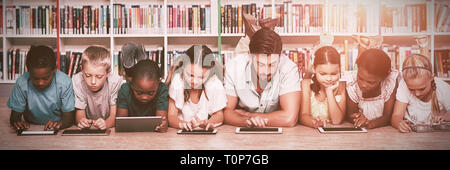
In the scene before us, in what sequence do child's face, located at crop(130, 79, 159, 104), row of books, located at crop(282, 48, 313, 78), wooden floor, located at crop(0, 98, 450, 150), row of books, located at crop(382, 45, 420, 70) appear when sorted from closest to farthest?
wooden floor, located at crop(0, 98, 450, 150) → child's face, located at crop(130, 79, 159, 104) → row of books, located at crop(382, 45, 420, 70) → row of books, located at crop(282, 48, 313, 78)

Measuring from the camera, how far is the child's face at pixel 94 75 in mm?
1712

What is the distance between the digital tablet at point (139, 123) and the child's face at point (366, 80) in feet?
3.61

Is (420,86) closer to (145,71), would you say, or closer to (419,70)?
(419,70)

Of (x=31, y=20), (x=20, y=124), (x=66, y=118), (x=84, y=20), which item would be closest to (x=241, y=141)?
(x=66, y=118)

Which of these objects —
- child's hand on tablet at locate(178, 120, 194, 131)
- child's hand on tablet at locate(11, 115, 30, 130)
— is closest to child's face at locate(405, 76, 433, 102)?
child's hand on tablet at locate(178, 120, 194, 131)

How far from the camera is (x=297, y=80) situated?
71.0 inches

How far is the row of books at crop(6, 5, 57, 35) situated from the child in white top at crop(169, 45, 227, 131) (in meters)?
1.53

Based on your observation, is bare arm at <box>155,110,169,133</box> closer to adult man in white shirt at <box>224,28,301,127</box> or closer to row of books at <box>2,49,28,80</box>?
adult man in white shirt at <box>224,28,301,127</box>

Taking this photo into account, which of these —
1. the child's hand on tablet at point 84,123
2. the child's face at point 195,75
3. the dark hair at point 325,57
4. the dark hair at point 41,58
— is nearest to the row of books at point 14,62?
the dark hair at point 41,58

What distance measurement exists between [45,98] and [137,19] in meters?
1.24

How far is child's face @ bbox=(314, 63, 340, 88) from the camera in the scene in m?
1.69

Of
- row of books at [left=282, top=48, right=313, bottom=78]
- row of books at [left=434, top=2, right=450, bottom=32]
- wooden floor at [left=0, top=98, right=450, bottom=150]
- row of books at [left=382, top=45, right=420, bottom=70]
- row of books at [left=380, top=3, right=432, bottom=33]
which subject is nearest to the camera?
wooden floor at [left=0, top=98, right=450, bottom=150]
